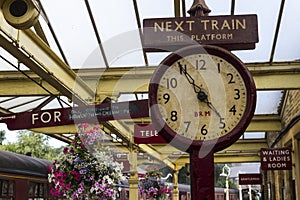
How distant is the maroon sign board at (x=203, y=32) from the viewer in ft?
7.75

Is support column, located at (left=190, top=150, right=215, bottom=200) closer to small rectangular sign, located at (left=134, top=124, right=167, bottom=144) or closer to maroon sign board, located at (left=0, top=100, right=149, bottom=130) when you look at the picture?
maroon sign board, located at (left=0, top=100, right=149, bottom=130)

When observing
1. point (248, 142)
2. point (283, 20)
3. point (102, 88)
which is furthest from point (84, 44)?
point (248, 142)

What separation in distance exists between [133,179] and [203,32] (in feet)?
30.6

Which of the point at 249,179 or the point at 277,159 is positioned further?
the point at 249,179

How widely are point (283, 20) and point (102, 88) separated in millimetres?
3341

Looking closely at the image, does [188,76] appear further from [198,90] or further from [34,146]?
[34,146]

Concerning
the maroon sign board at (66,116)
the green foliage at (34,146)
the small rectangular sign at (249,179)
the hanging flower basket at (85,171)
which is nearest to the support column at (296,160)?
the hanging flower basket at (85,171)

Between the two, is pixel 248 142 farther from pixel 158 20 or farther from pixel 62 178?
pixel 158 20

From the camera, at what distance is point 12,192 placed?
793 cm

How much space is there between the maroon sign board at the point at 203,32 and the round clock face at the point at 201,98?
94 mm

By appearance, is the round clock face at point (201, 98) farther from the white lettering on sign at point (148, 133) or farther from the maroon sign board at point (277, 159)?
the maroon sign board at point (277, 159)

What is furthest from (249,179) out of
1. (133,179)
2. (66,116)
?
(66,116)

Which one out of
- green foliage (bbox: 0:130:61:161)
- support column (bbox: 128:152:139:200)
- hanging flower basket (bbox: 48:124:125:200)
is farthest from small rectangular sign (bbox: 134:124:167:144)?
green foliage (bbox: 0:130:61:161)

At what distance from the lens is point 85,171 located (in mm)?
5406
